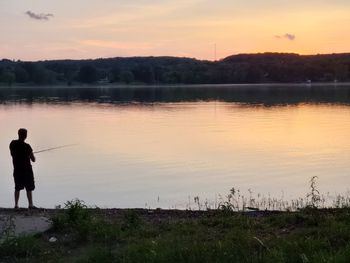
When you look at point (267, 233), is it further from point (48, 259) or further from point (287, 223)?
point (48, 259)

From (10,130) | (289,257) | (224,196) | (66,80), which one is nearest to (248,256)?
(289,257)

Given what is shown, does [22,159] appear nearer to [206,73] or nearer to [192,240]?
[192,240]

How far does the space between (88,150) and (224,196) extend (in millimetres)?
13229

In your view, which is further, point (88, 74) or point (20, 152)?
point (88, 74)

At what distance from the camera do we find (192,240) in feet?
25.7

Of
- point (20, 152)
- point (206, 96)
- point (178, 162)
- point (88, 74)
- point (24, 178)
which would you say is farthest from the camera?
point (88, 74)

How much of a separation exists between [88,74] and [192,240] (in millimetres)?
188334

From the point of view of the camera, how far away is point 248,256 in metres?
6.68

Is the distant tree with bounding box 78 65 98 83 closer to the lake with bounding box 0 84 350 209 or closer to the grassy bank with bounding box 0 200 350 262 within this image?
the lake with bounding box 0 84 350 209

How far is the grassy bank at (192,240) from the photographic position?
22.1 ft

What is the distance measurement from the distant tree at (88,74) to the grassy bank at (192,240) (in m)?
185

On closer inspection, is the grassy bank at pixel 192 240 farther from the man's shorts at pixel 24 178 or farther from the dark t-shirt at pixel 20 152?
the man's shorts at pixel 24 178

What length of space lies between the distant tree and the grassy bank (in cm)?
18450

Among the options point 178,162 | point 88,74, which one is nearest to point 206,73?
point 88,74
